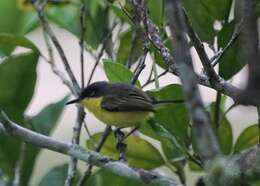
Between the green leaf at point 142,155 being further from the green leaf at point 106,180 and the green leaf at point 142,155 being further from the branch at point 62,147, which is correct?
the branch at point 62,147

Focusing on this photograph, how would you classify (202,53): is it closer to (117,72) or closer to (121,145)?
(117,72)

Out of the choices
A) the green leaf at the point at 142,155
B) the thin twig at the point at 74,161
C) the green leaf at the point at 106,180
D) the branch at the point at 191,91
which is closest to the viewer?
the branch at the point at 191,91

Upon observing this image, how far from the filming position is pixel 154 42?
188cm

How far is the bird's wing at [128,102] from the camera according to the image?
2713 mm

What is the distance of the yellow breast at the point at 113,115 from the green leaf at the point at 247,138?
1.87 feet

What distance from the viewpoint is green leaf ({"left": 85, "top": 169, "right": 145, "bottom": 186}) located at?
7.16 feet

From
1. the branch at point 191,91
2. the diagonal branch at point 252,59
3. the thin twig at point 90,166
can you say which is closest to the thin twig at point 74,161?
the thin twig at point 90,166

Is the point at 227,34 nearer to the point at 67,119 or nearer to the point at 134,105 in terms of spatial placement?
the point at 134,105

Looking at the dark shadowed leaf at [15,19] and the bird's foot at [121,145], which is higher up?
the dark shadowed leaf at [15,19]

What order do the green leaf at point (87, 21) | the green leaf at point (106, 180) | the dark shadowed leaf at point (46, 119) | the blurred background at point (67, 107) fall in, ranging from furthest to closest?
the blurred background at point (67, 107) → the green leaf at point (87, 21) → the dark shadowed leaf at point (46, 119) → the green leaf at point (106, 180)

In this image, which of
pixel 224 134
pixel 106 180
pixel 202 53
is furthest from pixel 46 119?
pixel 202 53

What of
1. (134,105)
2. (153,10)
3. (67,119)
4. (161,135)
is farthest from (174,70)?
(67,119)

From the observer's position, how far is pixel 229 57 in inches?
83.9

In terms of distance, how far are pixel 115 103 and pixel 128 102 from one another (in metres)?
0.18
